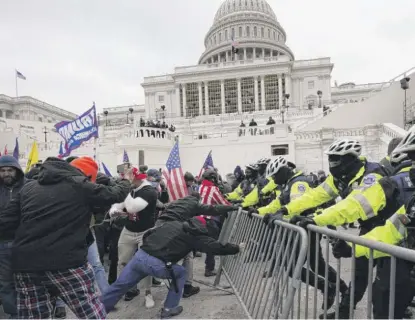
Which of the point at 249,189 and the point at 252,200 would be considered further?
the point at 249,189

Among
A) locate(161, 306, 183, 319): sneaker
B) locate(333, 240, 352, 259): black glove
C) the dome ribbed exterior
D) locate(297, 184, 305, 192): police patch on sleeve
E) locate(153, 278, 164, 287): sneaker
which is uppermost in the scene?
the dome ribbed exterior

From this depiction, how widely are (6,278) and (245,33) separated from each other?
78579mm

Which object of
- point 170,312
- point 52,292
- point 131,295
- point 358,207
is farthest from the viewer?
point 131,295

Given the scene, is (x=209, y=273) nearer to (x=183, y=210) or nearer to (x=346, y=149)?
(x=183, y=210)

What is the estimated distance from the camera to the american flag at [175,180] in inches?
253

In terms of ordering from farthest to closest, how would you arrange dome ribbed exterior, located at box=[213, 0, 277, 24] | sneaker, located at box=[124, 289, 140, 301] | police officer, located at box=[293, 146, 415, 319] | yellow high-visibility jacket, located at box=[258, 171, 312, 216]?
1. dome ribbed exterior, located at box=[213, 0, 277, 24]
2. sneaker, located at box=[124, 289, 140, 301]
3. yellow high-visibility jacket, located at box=[258, 171, 312, 216]
4. police officer, located at box=[293, 146, 415, 319]

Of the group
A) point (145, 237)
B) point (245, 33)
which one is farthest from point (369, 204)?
point (245, 33)

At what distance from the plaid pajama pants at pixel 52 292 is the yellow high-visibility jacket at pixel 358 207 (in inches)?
74.5

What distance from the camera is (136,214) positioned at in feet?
14.9

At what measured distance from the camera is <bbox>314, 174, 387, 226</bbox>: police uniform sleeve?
8.98 feet

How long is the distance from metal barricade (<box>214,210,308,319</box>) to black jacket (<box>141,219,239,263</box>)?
1.07 feet

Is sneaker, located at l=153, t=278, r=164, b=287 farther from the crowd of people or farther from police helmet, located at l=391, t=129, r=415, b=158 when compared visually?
police helmet, located at l=391, t=129, r=415, b=158

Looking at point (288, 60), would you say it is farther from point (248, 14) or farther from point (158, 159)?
point (158, 159)

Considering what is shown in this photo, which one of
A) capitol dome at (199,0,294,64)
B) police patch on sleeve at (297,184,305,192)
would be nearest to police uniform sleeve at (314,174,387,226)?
police patch on sleeve at (297,184,305,192)
